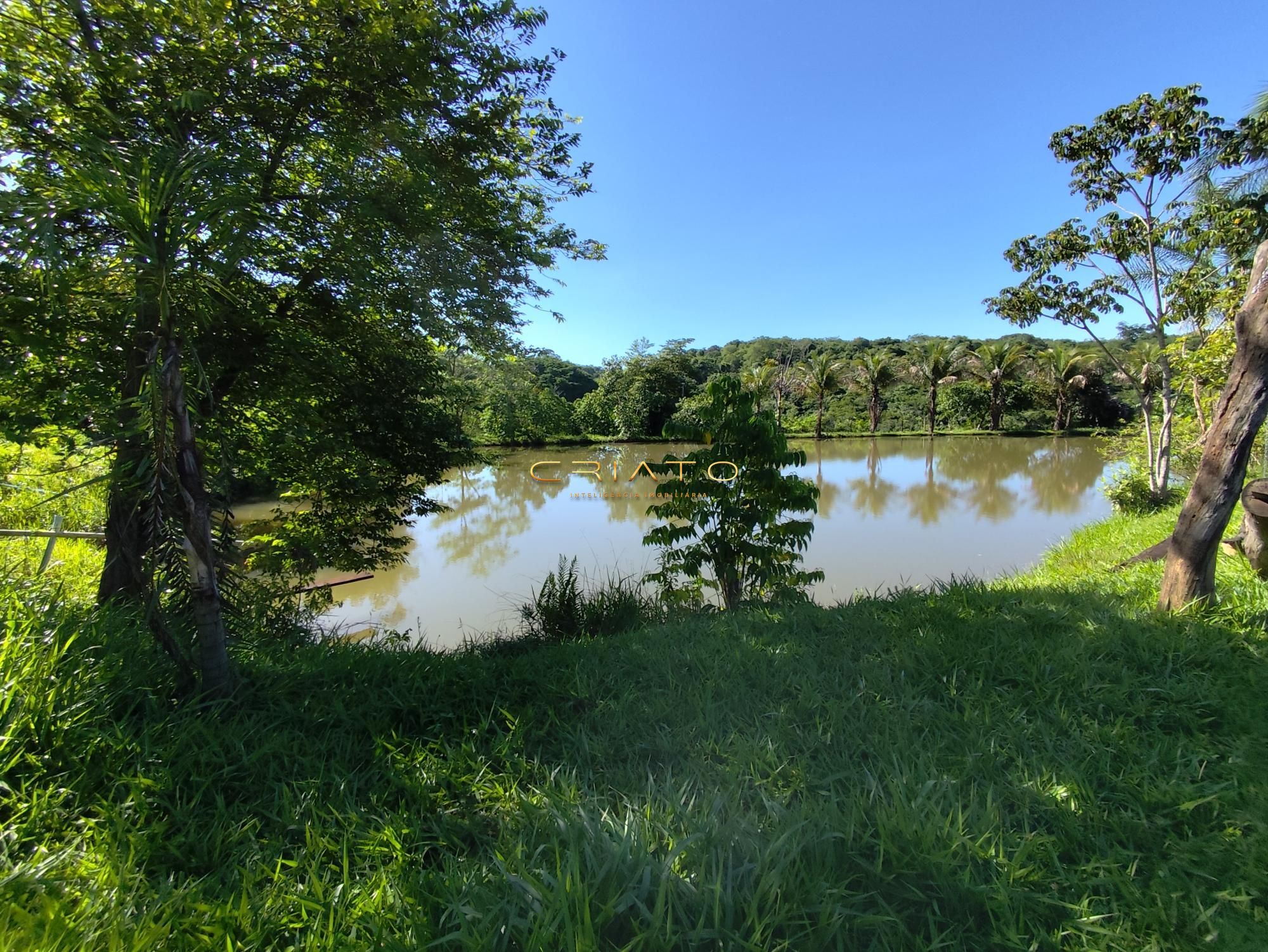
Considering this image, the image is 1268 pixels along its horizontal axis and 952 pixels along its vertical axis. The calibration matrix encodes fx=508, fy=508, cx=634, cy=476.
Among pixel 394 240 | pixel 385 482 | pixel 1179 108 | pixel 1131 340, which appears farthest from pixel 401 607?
pixel 1131 340

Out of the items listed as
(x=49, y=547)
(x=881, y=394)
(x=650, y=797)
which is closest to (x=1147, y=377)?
(x=650, y=797)

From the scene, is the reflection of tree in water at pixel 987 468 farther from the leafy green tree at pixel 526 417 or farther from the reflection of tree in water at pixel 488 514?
the leafy green tree at pixel 526 417

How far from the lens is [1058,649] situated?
2.14m

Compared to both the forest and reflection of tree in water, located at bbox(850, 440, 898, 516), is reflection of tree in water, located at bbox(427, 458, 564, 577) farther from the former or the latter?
reflection of tree in water, located at bbox(850, 440, 898, 516)

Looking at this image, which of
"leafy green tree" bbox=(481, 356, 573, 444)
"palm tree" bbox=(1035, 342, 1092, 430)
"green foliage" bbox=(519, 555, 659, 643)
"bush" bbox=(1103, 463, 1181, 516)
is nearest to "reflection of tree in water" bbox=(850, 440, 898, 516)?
"bush" bbox=(1103, 463, 1181, 516)

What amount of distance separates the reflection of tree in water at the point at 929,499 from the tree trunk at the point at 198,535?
890cm

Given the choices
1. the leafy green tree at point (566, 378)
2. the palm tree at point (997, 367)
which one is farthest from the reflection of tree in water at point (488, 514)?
the palm tree at point (997, 367)

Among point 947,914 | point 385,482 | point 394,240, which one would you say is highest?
point 394,240

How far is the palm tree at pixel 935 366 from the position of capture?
24047 millimetres

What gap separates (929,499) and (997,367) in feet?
61.0

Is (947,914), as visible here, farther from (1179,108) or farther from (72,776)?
(1179,108)

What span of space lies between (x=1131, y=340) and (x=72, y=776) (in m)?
28.4

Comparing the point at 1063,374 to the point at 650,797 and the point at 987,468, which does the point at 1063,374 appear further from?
the point at 650,797

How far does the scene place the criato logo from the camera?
13.7ft
